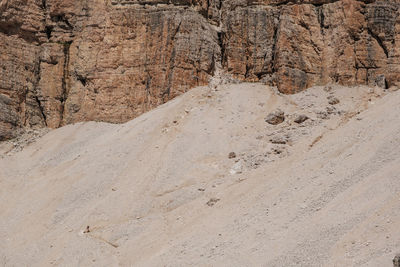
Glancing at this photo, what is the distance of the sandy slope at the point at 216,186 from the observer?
19781mm

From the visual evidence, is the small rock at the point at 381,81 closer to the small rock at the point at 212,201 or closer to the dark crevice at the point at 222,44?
the dark crevice at the point at 222,44

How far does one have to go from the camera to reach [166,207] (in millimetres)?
25469

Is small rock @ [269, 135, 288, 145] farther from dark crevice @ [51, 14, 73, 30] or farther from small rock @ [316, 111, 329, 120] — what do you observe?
dark crevice @ [51, 14, 73, 30]

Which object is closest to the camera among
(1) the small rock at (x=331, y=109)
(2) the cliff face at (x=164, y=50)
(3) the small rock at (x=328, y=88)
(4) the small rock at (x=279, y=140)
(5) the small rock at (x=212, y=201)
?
(5) the small rock at (x=212, y=201)

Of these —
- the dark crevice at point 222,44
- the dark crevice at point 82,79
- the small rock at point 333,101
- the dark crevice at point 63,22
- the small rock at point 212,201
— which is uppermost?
the dark crevice at point 63,22

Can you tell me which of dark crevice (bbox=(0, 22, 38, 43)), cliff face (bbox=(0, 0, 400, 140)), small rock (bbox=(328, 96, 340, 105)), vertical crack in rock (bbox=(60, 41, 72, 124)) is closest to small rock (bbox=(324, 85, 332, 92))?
cliff face (bbox=(0, 0, 400, 140))

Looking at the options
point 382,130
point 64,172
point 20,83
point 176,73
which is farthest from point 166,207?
point 20,83

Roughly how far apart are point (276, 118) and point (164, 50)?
932 centimetres

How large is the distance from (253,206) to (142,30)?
17.4 meters

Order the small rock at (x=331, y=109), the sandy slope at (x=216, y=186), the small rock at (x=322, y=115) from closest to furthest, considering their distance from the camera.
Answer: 1. the sandy slope at (x=216, y=186)
2. the small rock at (x=322, y=115)
3. the small rock at (x=331, y=109)

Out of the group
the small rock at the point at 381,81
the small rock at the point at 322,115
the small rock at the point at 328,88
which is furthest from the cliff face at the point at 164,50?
the small rock at the point at 322,115

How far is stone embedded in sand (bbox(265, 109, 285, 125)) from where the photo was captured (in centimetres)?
3033

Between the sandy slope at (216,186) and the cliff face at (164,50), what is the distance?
159 centimetres

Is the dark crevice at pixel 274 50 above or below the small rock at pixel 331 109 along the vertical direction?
above
